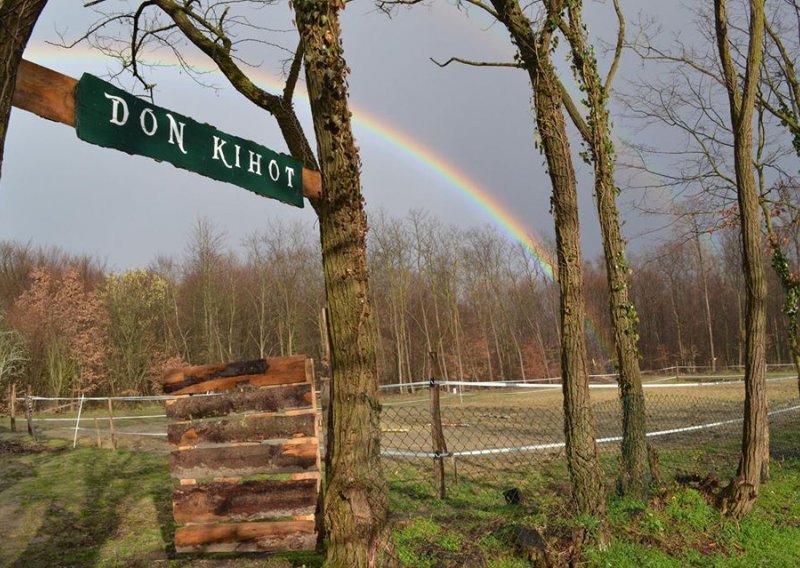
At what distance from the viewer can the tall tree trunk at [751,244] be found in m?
6.04

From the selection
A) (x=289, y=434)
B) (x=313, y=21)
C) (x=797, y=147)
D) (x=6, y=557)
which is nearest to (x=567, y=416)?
(x=289, y=434)

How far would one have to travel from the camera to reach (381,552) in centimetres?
309

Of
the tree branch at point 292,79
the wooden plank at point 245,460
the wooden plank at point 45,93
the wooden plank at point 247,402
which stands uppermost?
the tree branch at point 292,79

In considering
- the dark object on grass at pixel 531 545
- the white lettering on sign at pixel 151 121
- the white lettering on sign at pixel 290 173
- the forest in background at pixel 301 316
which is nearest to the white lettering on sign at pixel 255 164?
the white lettering on sign at pixel 290 173

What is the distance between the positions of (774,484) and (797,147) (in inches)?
228

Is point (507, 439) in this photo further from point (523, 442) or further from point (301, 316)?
point (301, 316)

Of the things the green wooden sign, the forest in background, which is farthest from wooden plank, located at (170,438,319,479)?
the forest in background

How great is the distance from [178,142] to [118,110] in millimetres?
338

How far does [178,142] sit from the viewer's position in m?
2.93

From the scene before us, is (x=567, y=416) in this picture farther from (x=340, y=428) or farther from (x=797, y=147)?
(x=797, y=147)

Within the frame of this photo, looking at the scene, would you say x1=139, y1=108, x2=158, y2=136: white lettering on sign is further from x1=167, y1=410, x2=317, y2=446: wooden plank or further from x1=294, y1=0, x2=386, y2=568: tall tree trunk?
x1=167, y1=410, x2=317, y2=446: wooden plank

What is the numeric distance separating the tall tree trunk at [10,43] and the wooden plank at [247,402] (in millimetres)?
2853

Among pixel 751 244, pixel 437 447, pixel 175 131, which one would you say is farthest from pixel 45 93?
pixel 751 244

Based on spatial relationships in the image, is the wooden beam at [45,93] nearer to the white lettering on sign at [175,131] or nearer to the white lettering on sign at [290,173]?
the white lettering on sign at [175,131]
